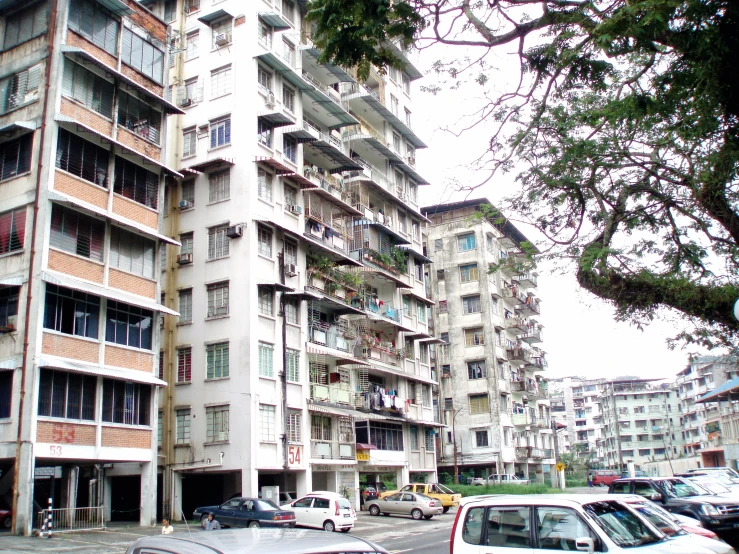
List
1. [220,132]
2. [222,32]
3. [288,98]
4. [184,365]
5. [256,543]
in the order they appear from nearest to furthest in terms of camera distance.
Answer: [256,543] → [184,365] → [220,132] → [222,32] → [288,98]

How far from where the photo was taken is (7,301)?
2292 cm

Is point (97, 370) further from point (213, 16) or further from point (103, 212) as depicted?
point (213, 16)

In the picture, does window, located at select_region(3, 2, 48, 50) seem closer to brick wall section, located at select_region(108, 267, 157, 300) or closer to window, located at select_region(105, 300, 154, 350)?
brick wall section, located at select_region(108, 267, 157, 300)

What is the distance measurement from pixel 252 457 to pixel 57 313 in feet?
33.3

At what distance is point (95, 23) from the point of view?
25.6 m

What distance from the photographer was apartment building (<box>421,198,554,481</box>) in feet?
187

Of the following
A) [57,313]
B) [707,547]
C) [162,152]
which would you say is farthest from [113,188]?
[707,547]

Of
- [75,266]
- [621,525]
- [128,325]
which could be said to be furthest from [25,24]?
[621,525]

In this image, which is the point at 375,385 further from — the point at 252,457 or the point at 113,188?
the point at 113,188

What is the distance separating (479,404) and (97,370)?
126 ft

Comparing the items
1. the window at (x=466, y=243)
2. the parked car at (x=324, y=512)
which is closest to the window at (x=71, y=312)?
the parked car at (x=324, y=512)

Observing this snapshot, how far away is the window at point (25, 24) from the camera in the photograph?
81.3 feet

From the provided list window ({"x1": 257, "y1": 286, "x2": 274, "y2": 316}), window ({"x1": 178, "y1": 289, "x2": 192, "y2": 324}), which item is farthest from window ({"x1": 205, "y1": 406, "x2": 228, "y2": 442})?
window ({"x1": 257, "y1": 286, "x2": 274, "y2": 316})

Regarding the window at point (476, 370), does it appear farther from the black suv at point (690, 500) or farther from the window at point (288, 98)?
the black suv at point (690, 500)
